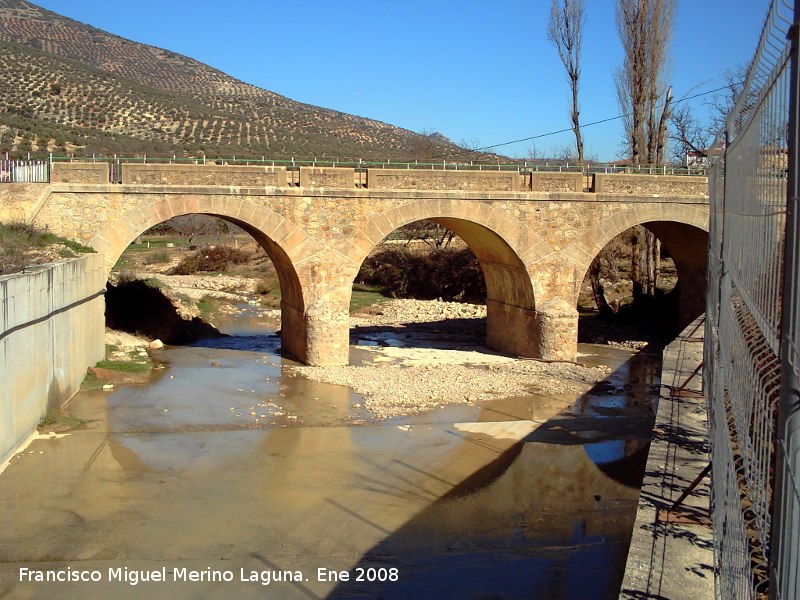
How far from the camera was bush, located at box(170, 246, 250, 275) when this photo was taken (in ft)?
118

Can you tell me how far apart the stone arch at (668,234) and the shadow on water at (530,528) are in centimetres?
667

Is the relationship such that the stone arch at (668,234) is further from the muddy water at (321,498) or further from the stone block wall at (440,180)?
the muddy water at (321,498)

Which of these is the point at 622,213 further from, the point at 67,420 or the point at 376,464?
the point at 67,420

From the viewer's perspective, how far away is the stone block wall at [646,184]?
63.5 ft

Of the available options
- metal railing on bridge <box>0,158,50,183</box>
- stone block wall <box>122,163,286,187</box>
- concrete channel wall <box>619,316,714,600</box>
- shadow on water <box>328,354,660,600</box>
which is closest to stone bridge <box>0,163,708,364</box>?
stone block wall <box>122,163,286,187</box>

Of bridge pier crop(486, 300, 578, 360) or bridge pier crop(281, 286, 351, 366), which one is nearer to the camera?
bridge pier crop(281, 286, 351, 366)

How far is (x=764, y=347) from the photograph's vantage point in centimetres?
383

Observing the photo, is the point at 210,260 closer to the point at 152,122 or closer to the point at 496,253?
the point at 152,122

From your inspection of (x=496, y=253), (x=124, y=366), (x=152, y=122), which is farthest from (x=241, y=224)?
(x=152, y=122)

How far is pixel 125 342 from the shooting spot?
19250mm

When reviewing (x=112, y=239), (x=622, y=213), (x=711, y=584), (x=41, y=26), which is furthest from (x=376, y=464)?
(x=41, y=26)

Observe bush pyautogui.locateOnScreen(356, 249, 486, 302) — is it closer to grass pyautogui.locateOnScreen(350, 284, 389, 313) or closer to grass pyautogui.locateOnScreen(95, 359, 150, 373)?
grass pyautogui.locateOnScreen(350, 284, 389, 313)

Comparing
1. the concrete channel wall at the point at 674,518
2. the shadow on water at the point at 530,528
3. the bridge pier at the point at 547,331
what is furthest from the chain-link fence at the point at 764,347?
the bridge pier at the point at 547,331

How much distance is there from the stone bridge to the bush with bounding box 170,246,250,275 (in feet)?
56.4
